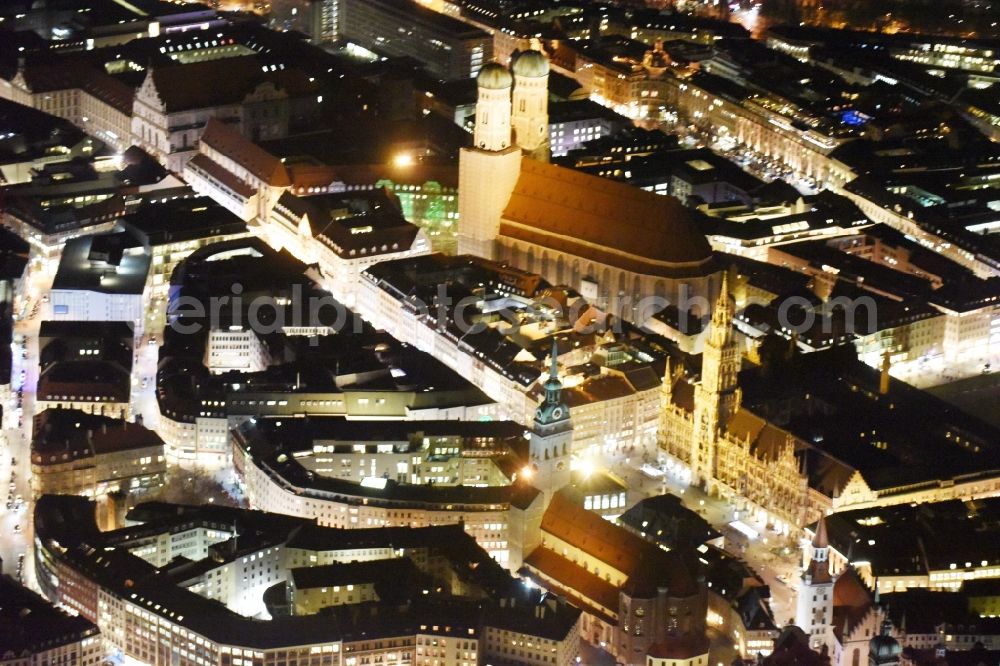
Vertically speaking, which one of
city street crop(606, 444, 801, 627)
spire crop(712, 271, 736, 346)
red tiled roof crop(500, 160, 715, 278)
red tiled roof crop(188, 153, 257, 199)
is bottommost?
city street crop(606, 444, 801, 627)

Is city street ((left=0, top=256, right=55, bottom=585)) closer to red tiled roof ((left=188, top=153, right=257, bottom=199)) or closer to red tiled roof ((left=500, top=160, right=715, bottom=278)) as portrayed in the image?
red tiled roof ((left=188, top=153, right=257, bottom=199))

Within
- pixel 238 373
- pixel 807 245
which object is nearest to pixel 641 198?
pixel 807 245

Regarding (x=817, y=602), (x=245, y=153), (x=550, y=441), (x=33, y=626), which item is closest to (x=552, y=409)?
(x=550, y=441)

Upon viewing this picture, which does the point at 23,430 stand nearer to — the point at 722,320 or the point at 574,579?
the point at 574,579

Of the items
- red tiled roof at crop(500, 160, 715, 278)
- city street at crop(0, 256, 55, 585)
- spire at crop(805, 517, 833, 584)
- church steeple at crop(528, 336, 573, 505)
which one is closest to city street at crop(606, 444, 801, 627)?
spire at crop(805, 517, 833, 584)

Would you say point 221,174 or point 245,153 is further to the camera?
point 221,174

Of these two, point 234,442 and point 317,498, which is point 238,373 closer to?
point 234,442

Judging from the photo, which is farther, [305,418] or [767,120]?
[767,120]

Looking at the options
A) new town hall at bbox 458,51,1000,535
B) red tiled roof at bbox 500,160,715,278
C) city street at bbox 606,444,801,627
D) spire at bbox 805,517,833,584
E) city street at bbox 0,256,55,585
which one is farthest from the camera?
red tiled roof at bbox 500,160,715,278
